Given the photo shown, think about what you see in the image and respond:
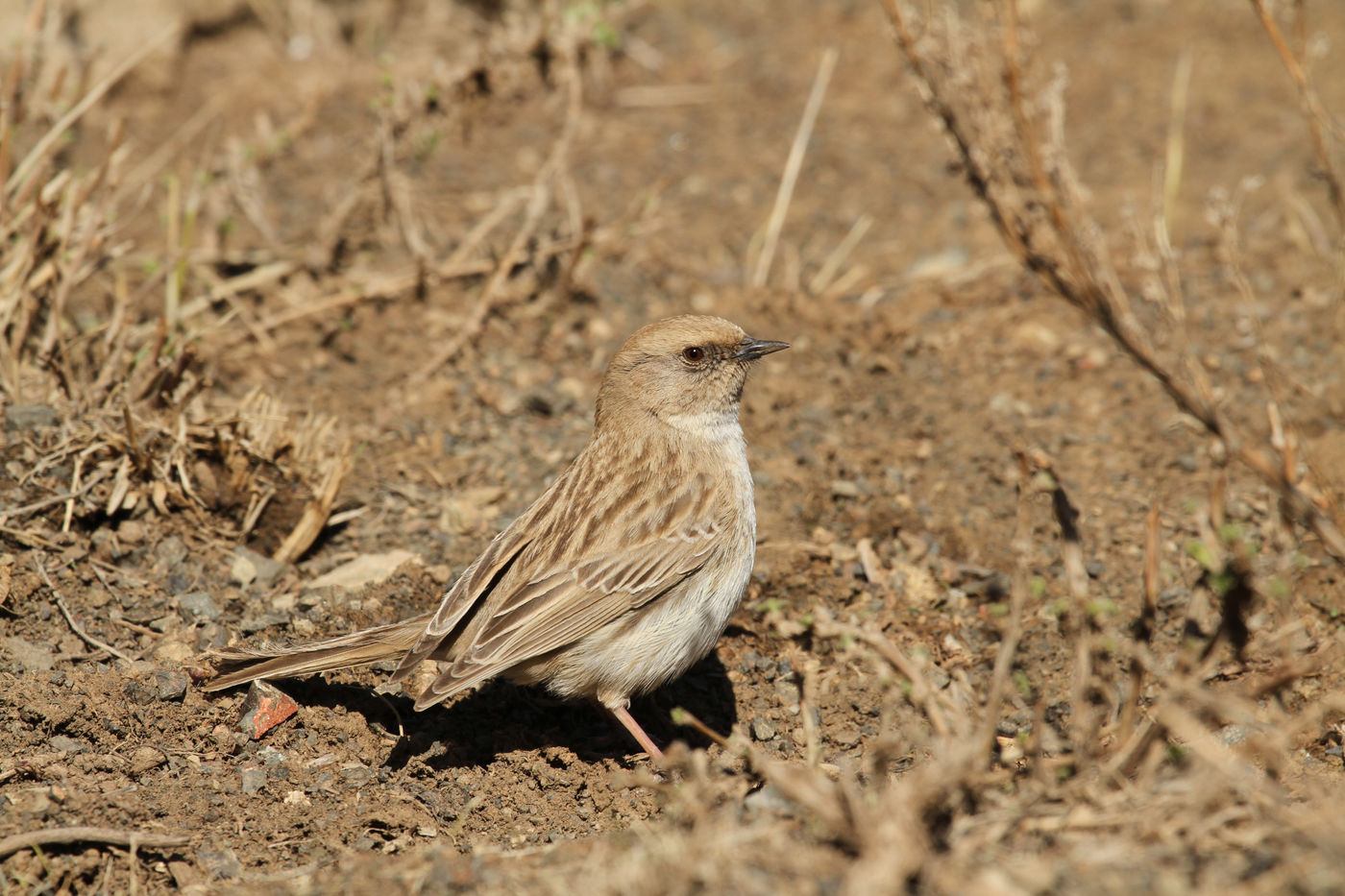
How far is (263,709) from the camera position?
16.0 feet

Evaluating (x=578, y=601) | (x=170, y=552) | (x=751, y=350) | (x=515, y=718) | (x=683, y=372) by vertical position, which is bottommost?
(x=515, y=718)

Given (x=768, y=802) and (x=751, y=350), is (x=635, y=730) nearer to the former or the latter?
(x=768, y=802)

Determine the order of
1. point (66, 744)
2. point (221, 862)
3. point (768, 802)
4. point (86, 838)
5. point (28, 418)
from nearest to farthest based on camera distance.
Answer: point (768, 802), point (86, 838), point (221, 862), point (66, 744), point (28, 418)

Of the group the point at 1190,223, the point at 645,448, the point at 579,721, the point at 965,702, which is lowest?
the point at 579,721

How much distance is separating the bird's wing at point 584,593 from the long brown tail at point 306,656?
331 millimetres

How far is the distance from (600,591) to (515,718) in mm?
914

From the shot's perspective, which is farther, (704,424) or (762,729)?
(704,424)

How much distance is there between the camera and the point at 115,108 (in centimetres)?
970

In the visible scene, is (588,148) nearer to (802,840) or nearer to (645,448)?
(645,448)

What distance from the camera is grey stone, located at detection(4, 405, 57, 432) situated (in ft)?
18.0

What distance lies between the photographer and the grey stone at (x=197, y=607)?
5293mm

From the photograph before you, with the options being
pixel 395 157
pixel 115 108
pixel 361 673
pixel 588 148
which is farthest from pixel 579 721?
pixel 115 108

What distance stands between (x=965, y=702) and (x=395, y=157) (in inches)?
198

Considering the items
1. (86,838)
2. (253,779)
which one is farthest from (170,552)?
(86,838)
